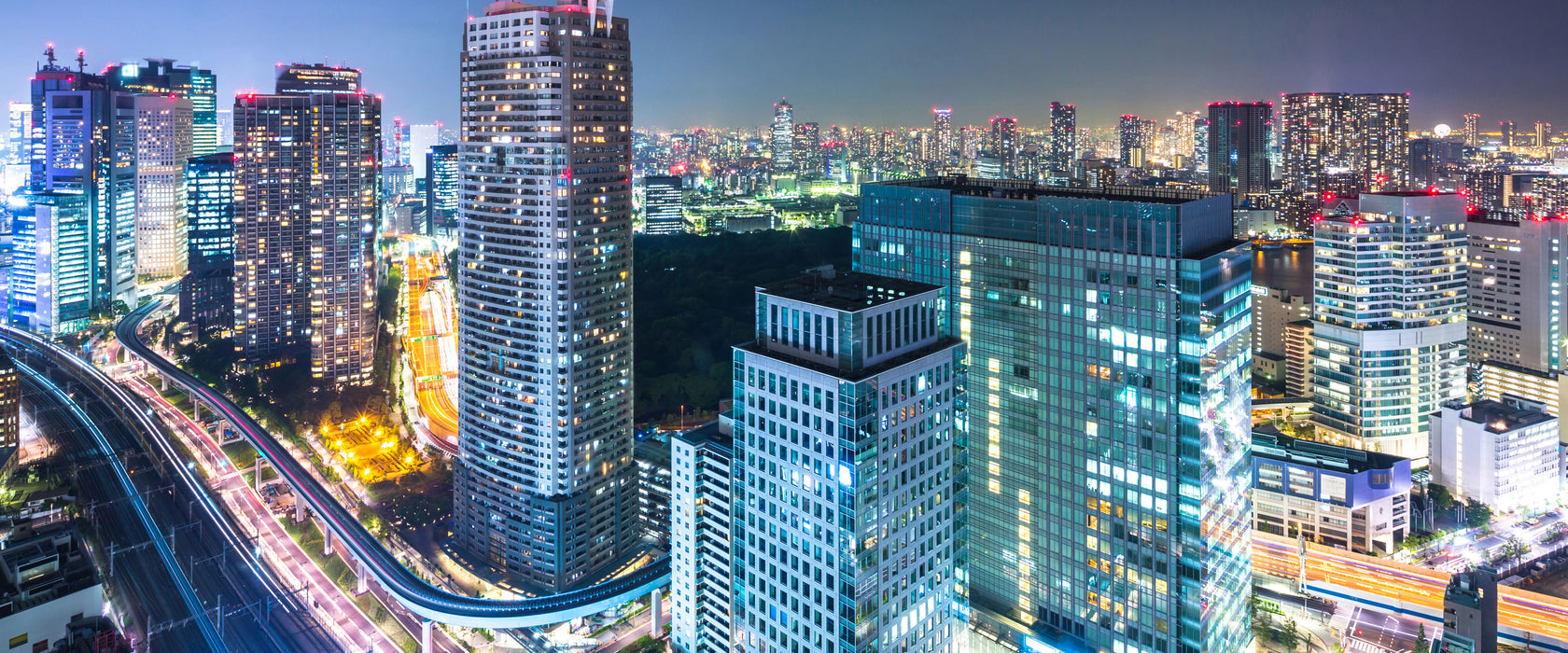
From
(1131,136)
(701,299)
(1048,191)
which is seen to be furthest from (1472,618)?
(1131,136)

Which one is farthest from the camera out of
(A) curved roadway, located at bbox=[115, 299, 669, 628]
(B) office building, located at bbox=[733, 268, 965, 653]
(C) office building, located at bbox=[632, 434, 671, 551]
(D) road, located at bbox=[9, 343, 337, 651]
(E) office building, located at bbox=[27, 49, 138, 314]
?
(E) office building, located at bbox=[27, 49, 138, 314]

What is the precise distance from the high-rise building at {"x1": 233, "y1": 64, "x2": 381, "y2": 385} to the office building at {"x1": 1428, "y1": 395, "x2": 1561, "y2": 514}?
59.5m

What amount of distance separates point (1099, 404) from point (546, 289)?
22394 millimetres

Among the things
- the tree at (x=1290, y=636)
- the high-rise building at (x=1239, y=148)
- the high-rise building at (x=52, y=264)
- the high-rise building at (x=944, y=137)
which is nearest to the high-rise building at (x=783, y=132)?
the high-rise building at (x=944, y=137)

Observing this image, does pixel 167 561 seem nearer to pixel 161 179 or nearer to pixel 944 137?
pixel 161 179

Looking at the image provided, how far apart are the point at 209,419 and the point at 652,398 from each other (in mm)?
25824

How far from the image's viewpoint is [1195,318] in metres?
22.6

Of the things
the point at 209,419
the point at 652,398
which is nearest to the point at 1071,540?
the point at 652,398

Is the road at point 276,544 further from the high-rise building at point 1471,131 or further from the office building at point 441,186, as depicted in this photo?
the high-rise building at point 1471,131

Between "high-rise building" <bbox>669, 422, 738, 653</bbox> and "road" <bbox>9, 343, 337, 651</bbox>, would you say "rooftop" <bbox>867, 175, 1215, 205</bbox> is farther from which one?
"road" <bbox>9, 343, 337, 651</bbox>

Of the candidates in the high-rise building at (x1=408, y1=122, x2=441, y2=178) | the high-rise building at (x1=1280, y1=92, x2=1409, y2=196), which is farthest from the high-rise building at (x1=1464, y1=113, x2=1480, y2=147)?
the high-rise building at (x1=408, y1=122, x2=441, y2=178)

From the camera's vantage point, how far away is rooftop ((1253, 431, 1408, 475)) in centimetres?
3788

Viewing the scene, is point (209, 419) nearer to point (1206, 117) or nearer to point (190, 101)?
point (190, 101)

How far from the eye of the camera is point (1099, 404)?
24.5 metres
